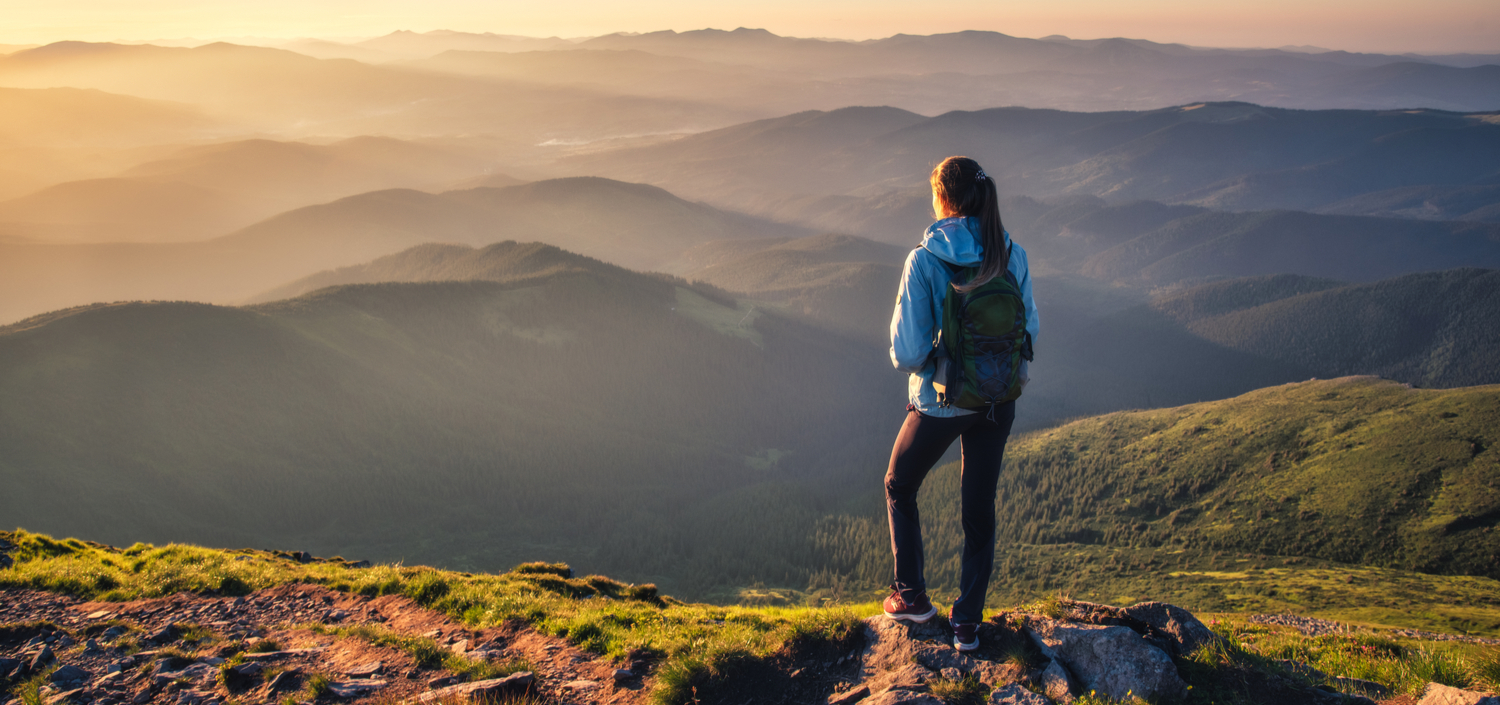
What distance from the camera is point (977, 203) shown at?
7.37 metres

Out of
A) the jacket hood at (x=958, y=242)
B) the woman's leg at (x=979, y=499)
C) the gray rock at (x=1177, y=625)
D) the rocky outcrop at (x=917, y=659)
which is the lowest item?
the gray rock at (x=1177, y=625)

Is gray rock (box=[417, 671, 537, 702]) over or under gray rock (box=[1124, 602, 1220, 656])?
over

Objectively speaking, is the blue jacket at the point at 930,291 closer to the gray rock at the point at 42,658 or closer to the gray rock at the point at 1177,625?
the gray rock at the point at 1177,625

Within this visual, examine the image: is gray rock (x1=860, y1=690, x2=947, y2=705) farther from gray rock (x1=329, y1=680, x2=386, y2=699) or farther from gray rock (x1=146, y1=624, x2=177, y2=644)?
gray rock (x1=146, y1=624, x2=177, y2=644)

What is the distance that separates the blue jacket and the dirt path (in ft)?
17.1

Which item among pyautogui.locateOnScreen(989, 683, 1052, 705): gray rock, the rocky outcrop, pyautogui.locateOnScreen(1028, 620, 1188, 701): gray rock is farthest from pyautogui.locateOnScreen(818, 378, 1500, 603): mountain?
pyautogui.locateOnScreen(989, 683, 1052, 705): gray rock

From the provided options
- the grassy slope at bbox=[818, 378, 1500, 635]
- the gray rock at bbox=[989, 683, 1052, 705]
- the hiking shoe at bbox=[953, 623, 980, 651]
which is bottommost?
the grassy slope at bbox=[818, 378, 1500, 635]

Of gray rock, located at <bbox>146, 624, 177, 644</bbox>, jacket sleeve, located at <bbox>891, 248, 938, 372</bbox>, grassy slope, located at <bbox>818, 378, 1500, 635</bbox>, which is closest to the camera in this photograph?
jacket sleeve, located at <bbox>891, 248, 938, 372</bbox>

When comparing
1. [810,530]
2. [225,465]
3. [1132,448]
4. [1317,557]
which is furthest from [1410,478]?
[225,465]

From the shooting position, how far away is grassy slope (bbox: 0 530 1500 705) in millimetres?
7945

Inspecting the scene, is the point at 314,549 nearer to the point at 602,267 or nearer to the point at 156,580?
the point at 156,580

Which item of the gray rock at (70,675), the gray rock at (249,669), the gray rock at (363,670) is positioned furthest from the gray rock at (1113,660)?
the gray rock at (70,675)

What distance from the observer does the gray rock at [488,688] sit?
801 centimetres

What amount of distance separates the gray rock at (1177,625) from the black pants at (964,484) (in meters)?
2.27
